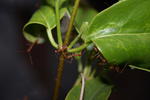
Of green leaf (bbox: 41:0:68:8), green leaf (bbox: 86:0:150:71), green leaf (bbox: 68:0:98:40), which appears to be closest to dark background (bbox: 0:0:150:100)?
green leaf (bbox: 68:0:98:40)

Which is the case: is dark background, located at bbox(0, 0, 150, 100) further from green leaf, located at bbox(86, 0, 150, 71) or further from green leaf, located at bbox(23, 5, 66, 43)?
green leaf, located at bbox(86, 0, 150, 71)

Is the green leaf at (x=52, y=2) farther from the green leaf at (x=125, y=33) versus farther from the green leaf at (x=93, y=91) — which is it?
the green leaf at (x=93, y=91)

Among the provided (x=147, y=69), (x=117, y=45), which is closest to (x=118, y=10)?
(x=117, y=45)

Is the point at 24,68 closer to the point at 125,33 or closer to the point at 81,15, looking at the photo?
the point at 81,15

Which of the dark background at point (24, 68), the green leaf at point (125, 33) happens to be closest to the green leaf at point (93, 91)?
the green leaf at point (125, 33)

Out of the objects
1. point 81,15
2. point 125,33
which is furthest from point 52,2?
point 125,33

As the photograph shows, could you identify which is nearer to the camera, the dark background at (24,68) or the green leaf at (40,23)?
the green leaf at (40,23)
